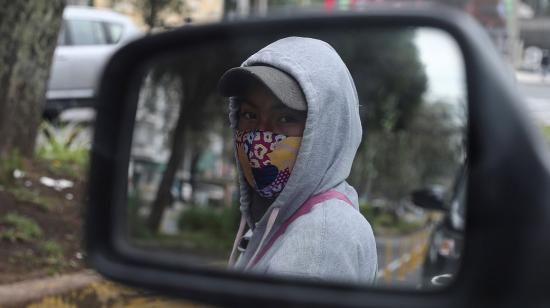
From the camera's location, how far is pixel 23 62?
23.7ft

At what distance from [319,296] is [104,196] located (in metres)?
0.61

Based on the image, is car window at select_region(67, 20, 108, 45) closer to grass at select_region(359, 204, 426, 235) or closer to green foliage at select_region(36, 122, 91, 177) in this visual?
green foliage at select_region(36, 122, 91, 177)

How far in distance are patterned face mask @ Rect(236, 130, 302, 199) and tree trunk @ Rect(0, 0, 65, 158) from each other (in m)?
5.60

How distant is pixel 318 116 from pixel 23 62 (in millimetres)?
5949

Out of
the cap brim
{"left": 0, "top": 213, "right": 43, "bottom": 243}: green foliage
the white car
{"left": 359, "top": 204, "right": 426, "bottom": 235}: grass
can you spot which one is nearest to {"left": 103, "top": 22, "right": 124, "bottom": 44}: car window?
the white car

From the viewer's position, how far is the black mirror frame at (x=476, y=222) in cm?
110

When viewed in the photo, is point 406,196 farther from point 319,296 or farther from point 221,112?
point 319,296

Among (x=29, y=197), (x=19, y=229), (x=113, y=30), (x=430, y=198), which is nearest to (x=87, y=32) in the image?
(x=113, y=30)

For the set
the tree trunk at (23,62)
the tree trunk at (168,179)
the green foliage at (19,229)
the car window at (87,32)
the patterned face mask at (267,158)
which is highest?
the patterned face mask at (267,158)

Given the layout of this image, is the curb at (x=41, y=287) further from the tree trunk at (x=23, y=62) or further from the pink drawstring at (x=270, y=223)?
the pink drawstring at (x=270, y=223)

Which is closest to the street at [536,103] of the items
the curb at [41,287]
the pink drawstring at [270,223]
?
the pink drawstring at [270,223]

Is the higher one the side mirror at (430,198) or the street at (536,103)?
the street at (536,103)

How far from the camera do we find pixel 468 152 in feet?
4.02

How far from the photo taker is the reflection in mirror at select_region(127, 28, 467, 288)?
5.46 ft
